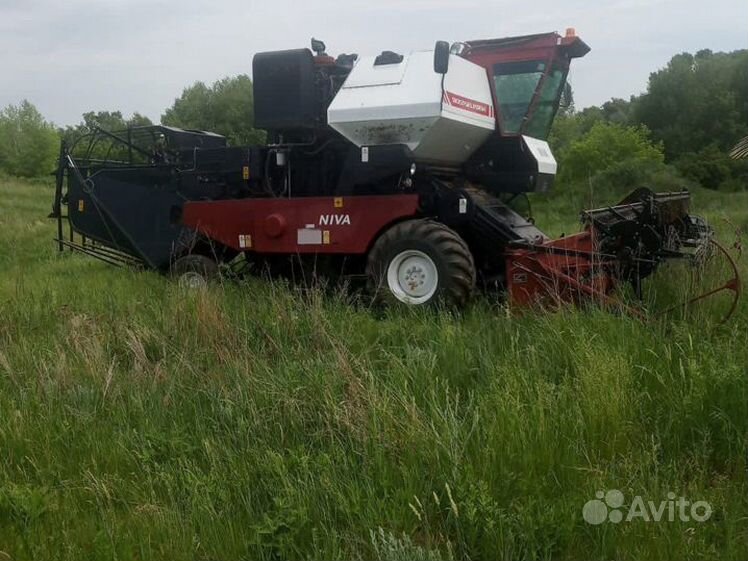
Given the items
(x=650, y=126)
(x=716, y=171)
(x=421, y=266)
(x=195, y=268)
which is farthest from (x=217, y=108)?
(x=421, y=266)

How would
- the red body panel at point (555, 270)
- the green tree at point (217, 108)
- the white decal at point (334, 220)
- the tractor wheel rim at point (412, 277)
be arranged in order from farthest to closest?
the green tree at point (217, 108), the white decal at point (334, 220), the tractor wheel rim at point (412, 277), the red body panel at point (555, 270)

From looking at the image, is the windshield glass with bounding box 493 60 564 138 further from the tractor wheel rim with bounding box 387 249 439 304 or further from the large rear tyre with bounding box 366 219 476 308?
the tractor wheel rim with bounding box 387 249 439 304

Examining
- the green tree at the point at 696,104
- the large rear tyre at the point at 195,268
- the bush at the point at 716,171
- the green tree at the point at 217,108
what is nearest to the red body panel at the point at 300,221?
the large rear tyre at the point at 195,268

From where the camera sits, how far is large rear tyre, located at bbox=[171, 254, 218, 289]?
381 inches

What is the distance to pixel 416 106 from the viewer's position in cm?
814

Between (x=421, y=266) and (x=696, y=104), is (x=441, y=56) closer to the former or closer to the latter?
(x=421, y=266)

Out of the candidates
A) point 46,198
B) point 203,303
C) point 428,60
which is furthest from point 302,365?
point 46,198

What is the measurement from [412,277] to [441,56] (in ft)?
7.36

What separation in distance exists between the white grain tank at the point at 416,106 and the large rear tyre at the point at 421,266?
3.10 ft

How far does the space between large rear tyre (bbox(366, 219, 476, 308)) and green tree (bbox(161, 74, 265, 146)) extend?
3023 centimetres

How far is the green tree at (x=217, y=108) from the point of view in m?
41.9

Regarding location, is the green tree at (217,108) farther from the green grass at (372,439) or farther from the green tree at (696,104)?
the green grass at (372,439)

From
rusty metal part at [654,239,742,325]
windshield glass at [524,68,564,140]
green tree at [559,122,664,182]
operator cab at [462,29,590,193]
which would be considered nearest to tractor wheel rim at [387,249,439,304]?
operator cab at [462,29,590,193]

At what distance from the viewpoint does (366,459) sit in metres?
3.78
